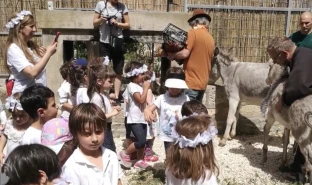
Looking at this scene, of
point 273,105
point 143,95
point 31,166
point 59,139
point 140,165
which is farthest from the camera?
point 140,165

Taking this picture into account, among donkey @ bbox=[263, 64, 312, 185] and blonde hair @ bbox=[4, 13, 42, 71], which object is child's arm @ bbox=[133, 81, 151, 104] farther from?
donkey @ bbox=[263, 64, 312, 185]

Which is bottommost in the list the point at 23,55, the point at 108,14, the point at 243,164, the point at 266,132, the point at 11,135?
the point at 243,164

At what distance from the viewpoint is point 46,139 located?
2.91 metres

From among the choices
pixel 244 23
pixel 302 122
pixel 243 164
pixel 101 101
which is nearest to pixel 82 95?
pixel 101 101

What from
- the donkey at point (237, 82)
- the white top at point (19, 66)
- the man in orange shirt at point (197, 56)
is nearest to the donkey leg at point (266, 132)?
the donkey at point (237, 82)

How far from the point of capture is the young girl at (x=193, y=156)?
281 centimetres

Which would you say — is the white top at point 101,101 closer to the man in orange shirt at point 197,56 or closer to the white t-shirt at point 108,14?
the man in orange shirt at point 197,56

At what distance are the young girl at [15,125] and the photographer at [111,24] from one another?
8.43 ft

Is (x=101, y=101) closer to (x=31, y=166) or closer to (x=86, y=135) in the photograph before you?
(x=86, y=135)

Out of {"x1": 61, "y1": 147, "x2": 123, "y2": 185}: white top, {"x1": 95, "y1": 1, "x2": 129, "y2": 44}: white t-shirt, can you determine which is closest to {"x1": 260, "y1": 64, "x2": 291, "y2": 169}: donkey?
{"x1": 95, "y1": 1, "x2": 129, "y2": 44}: white t-shirt

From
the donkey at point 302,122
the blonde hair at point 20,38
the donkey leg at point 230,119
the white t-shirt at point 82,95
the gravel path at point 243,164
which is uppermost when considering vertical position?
the blonde hair at point 20,38

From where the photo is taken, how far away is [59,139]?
294cm

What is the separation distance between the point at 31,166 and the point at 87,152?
738 mm

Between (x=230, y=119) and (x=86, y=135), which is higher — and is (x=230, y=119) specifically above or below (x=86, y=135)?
below
